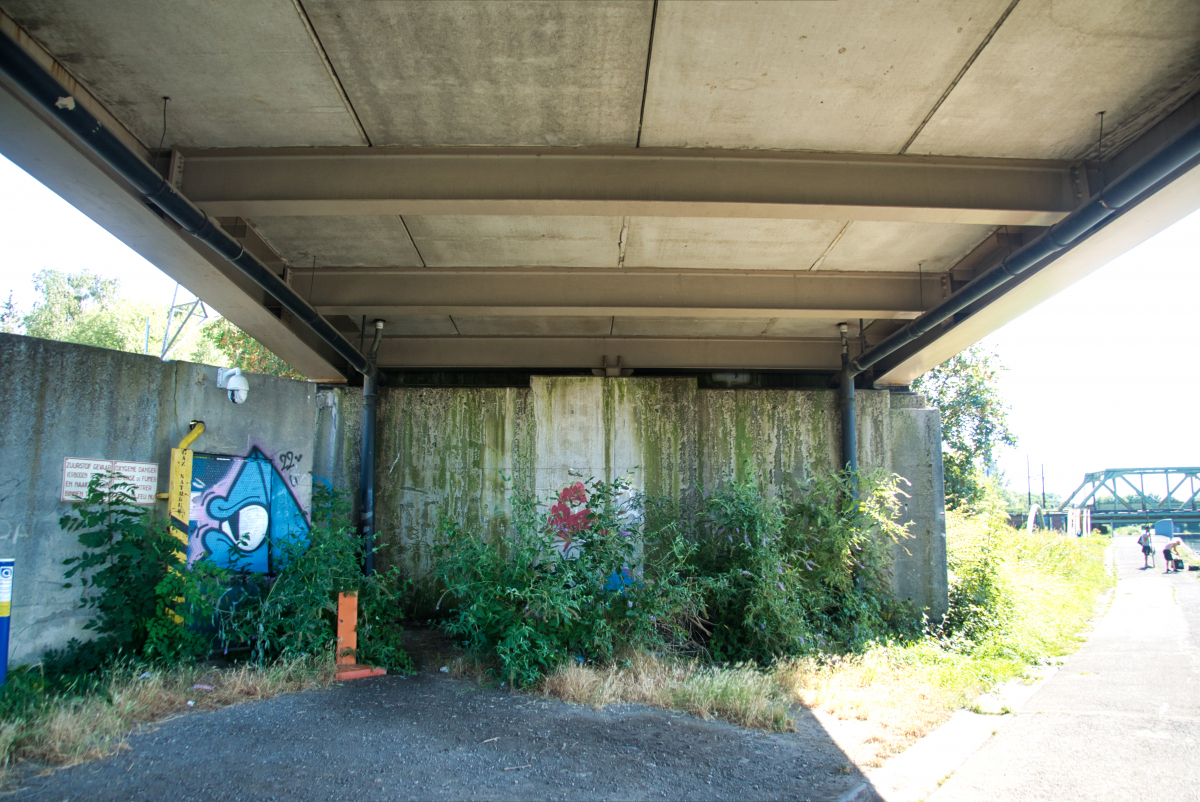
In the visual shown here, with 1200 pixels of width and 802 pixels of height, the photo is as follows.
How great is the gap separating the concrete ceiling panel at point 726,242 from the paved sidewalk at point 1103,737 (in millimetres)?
5207

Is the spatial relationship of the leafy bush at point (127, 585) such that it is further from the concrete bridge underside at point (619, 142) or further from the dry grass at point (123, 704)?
the concrete bridge underside at point (619, 142)

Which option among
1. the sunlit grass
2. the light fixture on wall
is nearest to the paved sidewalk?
the sunlit grass

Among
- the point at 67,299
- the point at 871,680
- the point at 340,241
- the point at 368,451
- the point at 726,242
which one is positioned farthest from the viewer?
the point at 67,299

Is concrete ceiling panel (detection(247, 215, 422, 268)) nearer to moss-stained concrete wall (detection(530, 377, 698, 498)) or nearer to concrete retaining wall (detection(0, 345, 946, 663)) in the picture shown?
concrete retaining wall (detection(0, 345, 946, 663))

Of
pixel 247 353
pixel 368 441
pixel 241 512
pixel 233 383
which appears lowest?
pixel 241 512

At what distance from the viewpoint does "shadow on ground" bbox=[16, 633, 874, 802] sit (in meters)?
3.98

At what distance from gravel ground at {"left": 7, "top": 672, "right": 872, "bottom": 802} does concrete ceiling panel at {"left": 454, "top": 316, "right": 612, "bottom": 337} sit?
5792 millimetres

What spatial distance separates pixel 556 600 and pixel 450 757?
203cm

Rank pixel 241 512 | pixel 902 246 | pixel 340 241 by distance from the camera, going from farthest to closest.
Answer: pixel 902 246 < pixel 340 241 < pixel 241 512

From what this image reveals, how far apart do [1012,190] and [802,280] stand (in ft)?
9.72

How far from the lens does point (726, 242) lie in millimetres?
7867

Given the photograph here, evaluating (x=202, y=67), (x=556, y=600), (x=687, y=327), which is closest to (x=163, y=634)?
(x=556, y=600)

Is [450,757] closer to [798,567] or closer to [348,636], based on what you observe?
[348,636]

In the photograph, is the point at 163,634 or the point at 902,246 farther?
the point at 902,246
